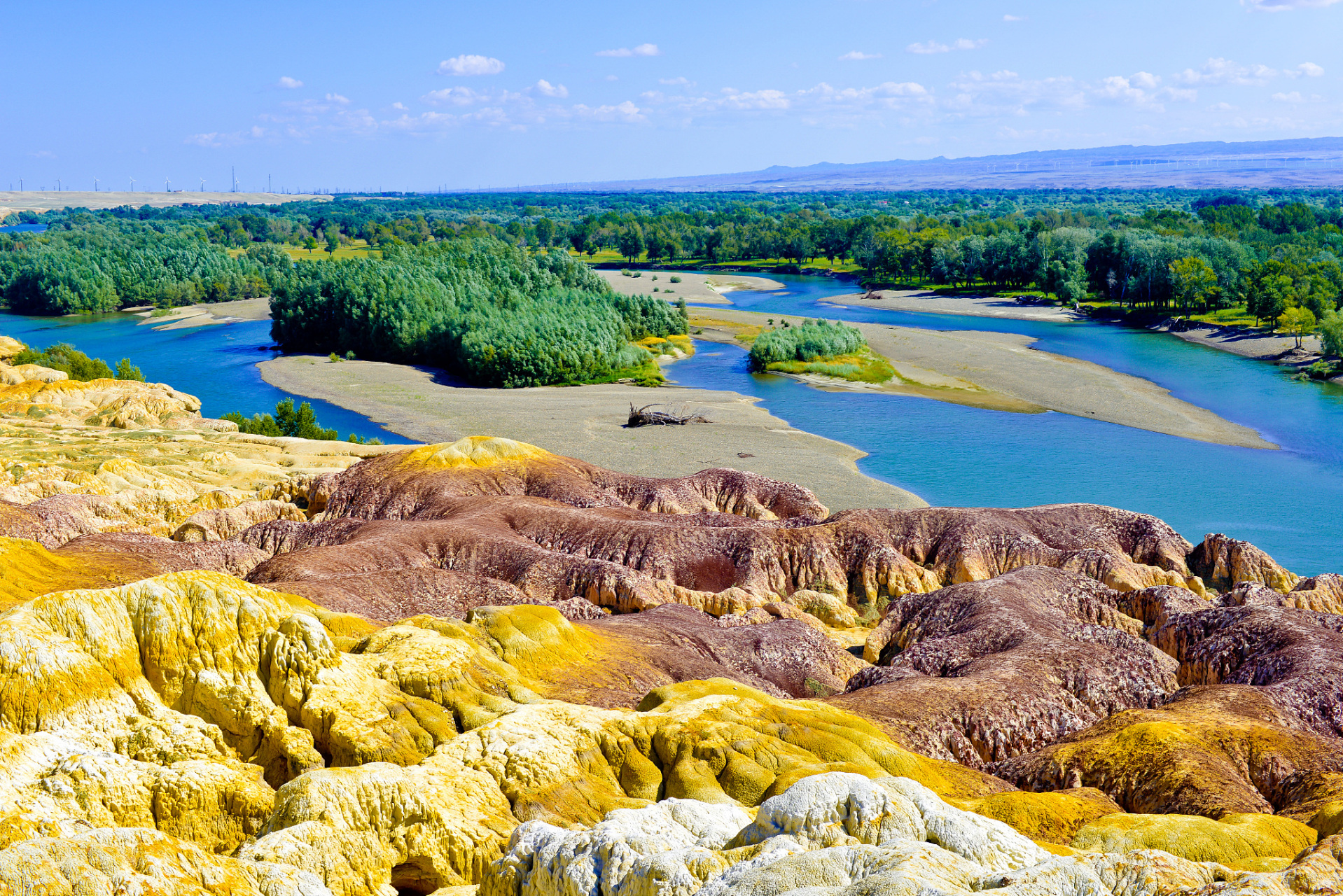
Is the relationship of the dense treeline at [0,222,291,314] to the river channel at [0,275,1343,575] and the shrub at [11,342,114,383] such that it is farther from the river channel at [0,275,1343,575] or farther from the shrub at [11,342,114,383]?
the shrub at [11,342,114,383]

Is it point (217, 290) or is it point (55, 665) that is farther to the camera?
point (217, 290)

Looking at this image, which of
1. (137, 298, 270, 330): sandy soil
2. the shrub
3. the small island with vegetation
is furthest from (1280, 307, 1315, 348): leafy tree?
(137, 298, 270, 330): sandy soil

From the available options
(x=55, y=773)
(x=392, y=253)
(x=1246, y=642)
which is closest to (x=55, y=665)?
(x=55, y=773)

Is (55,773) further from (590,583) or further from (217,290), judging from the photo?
(217,290)

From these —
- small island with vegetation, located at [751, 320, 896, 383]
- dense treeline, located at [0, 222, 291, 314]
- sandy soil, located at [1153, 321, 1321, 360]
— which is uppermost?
dense treeline, located at [0, 222, 291, 314]

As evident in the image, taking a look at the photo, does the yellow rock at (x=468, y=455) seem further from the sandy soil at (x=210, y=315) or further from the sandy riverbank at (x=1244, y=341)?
the sandy soil at (x=210, y=315)

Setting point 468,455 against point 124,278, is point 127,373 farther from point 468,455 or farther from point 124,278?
point 124,278
